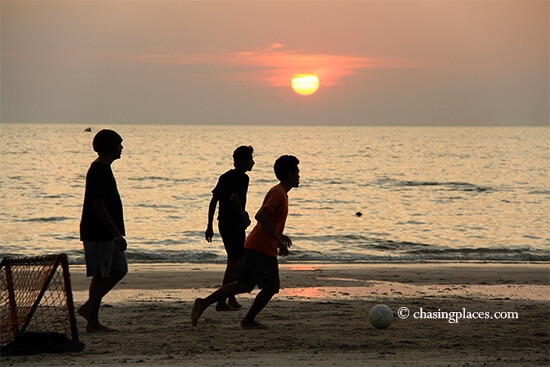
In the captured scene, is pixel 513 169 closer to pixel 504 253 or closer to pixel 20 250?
pixel 504 253

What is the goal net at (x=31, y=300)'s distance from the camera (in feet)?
24.7

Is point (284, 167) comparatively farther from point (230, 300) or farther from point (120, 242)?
point (230, 300)

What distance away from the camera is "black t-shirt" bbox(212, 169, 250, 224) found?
970 cm

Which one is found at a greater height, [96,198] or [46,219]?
[46,219]

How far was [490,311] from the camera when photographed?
9.78 meters

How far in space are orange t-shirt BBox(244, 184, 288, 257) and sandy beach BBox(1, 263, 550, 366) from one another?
81 centimetres

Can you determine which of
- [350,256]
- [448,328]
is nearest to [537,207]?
[350,256]

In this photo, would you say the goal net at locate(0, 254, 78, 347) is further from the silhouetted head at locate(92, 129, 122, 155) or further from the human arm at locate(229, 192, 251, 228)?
the human arm at locate(229, 192, 251, 228)

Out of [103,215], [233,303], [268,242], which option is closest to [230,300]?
[233,303]

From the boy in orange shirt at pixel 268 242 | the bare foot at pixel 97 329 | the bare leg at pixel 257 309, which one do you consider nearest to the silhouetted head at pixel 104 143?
the boy in orange shirt at pixel 268 242

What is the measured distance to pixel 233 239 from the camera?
32.1 feet

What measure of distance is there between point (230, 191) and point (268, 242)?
156 cm

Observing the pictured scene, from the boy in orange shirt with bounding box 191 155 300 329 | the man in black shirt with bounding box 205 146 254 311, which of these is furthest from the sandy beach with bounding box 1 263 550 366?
the man in black shirt with bounding box 205 146 254 311

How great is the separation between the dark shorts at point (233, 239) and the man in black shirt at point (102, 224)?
65.6 inches
